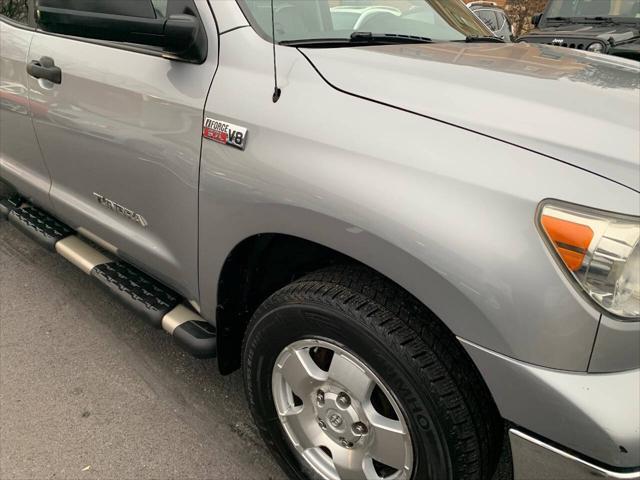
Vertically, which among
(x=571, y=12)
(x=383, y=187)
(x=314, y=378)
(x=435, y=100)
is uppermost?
(x=571, y=12)

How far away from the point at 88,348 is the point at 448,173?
219 centimetres

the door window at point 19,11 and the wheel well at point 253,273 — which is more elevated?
the door window at point 19,11

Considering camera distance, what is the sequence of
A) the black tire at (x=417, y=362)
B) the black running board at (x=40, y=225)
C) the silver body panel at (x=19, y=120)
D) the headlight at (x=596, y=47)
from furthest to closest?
the headlight at (x=596, y=47)
the black running board at (x=40, y=225)
the silver body panel at (x=19, y=120)
the black tire at (x=417, y=362)

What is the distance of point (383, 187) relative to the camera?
54.6 inches

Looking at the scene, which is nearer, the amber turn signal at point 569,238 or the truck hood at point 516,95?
the amber turn signal at point 569,238

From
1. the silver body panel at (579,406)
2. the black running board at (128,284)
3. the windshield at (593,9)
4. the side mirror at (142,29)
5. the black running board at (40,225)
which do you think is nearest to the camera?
the silver body panel at (579,406)

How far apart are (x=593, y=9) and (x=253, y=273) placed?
7.09m

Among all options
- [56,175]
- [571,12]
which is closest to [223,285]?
[56,175]

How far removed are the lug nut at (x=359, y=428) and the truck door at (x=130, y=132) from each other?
0.80m

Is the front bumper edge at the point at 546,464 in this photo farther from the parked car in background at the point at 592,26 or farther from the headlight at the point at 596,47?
the headlight at the point at 596,47

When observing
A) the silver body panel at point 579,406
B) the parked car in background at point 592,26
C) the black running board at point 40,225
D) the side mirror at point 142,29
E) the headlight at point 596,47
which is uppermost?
the parked car in background at point 592,26

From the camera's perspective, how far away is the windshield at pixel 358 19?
1.90 metres

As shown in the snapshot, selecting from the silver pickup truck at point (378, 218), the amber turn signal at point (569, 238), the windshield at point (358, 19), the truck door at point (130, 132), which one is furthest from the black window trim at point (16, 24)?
the amber turn signal at point (569, 238)

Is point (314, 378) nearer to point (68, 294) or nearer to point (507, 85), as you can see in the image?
point (507, 85)
